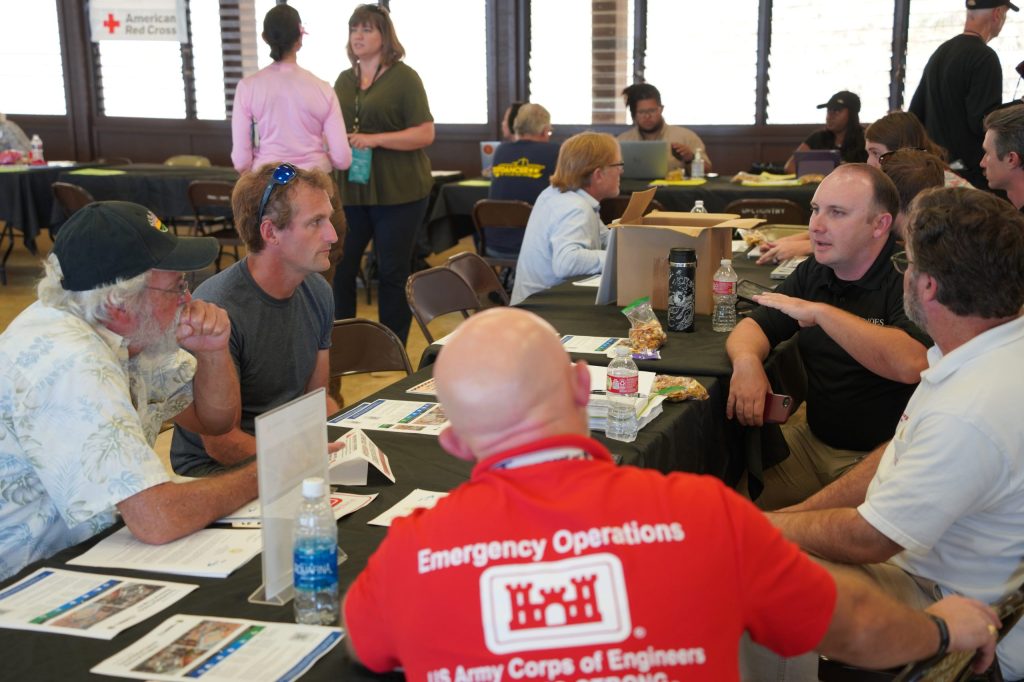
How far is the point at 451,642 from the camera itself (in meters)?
1.04

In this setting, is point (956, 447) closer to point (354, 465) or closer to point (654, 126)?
point (354, 465)

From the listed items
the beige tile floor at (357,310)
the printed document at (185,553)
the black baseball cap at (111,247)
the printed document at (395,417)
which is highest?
the black baseball cap at (111,247)

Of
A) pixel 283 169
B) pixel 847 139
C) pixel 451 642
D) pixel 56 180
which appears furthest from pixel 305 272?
pixel 56 180

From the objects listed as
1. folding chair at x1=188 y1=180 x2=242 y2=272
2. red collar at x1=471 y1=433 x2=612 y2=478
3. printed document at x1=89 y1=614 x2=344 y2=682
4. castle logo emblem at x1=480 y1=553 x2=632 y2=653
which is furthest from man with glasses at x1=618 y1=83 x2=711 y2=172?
castle logo emblem at x1=480 y1=553 x2=632 y2=653

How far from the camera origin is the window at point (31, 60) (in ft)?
36.1

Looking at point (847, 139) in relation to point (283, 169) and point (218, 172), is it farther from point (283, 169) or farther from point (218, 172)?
point (283, 169)

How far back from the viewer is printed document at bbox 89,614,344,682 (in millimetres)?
1279

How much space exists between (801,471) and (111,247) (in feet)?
6.73

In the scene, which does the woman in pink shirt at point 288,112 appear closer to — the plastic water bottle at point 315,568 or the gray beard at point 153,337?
the gray beard at point 153,337

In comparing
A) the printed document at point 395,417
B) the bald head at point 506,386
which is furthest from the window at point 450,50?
the bald head at point 506,386

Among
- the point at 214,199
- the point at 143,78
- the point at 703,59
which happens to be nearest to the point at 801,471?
the point at 214,199

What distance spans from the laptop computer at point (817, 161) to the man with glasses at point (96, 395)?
17.5ft

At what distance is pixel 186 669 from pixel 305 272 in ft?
4.93

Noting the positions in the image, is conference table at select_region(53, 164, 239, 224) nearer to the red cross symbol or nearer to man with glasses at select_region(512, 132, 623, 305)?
the red cross symbol
